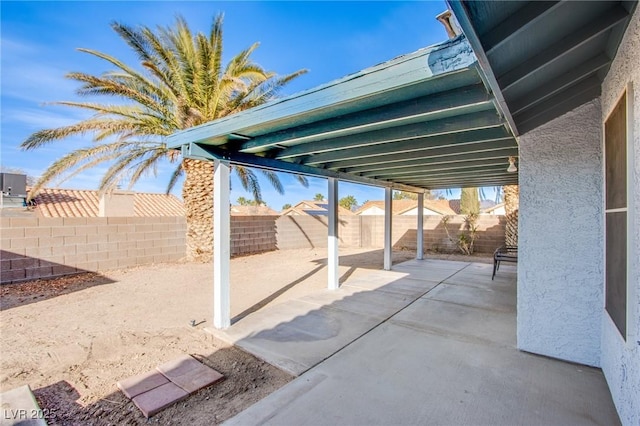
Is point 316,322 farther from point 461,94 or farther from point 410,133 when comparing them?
point 461,94

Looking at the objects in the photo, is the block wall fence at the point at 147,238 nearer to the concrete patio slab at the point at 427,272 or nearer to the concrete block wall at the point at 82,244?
the concrete block wall at the point at 82,244

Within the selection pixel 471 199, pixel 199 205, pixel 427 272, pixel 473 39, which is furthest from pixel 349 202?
pixel 473 39

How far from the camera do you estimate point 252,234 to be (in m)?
12.9

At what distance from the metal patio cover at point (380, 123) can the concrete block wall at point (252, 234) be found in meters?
7.17

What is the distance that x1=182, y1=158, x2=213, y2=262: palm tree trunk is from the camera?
9969 millimetres

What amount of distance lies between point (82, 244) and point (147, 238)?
1.73m

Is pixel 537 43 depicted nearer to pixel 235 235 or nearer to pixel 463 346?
pixel 463 346

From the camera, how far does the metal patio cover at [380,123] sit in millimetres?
2410

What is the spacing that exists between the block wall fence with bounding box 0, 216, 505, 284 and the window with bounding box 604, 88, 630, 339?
10.5 metres

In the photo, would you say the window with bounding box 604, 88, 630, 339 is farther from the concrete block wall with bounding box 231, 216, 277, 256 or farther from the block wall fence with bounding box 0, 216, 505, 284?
the concrete block wall with bounding box 231, 216, 277, 256

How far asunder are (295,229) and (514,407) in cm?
1275

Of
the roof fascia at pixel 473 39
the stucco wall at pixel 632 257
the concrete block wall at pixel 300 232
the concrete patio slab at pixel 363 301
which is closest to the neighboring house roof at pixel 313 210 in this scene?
the concrete block wall at pixel 300 232

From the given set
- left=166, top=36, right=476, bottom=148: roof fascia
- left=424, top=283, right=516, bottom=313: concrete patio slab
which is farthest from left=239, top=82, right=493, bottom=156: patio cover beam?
left=424, top=283, right=516, bottom=313: concrete patio slab

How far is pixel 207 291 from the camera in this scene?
664 cm
